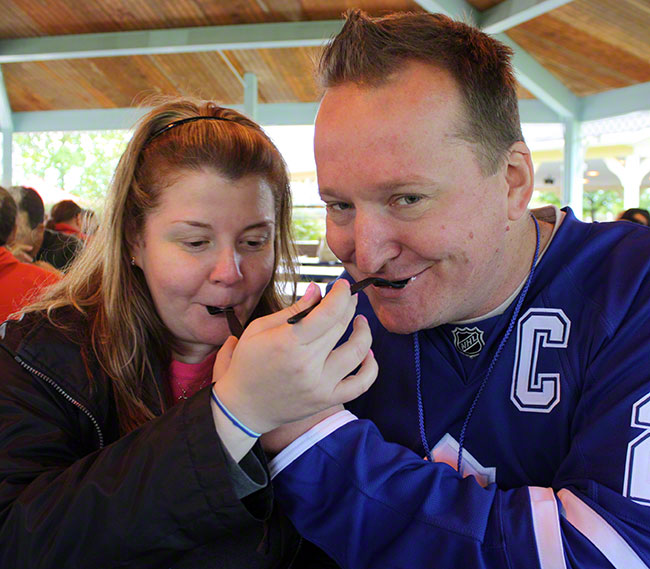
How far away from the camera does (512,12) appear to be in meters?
4.61

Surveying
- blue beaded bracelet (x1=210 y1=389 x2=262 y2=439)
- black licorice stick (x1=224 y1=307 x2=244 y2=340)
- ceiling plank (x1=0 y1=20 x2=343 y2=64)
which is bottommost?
blue beaded bracelet (x1=210 y1=389 x2=262 y2=439)

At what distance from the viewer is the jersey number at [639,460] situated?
2.68ft

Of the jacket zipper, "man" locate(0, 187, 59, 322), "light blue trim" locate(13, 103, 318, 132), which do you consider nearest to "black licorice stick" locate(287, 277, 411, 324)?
the jacket zipper

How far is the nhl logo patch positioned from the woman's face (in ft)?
1.39

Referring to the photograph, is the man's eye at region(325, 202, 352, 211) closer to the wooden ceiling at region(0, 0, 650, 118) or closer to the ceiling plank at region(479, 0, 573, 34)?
the wooden ceiling at region(0, 0, 650, 118)

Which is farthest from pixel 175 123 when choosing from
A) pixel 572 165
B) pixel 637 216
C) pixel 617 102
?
pixel 572 165

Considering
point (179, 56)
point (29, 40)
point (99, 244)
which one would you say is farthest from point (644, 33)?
point (29, 40)

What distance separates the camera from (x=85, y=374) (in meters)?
1.12

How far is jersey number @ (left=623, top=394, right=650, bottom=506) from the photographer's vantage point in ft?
2.68

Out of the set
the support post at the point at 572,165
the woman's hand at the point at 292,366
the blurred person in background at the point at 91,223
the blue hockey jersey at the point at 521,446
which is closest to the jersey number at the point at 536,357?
the blue hockey jersey at the point at 521,446

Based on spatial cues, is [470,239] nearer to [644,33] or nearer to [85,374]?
[85,374]

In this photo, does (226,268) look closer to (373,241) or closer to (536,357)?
(373,241)

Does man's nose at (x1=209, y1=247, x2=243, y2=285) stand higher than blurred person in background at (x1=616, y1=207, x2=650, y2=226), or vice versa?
blurred person in background at (x1=616, y1=207, x2=650, y2=226)

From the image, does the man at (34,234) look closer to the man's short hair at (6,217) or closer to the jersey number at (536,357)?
the man's short hair at (6,217)
